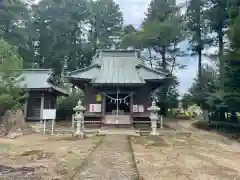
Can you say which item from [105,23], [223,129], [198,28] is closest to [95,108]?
[223,129]

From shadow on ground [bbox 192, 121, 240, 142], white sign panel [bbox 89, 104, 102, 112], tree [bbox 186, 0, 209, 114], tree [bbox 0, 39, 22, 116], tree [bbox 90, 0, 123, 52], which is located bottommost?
shadow on ground [bbox 192, 121, 240, 142]

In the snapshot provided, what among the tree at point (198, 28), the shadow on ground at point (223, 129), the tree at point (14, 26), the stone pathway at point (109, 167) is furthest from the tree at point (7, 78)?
the tree at point (198, 28)

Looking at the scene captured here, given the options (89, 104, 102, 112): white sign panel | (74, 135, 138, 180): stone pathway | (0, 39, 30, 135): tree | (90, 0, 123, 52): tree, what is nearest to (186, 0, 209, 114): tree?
(89, 104, 102, 112): white sign panel

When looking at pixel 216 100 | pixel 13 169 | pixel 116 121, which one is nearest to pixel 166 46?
pixel 216 100

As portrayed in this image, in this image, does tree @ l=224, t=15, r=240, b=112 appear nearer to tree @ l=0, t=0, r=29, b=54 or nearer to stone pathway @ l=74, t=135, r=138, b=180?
stone pathway @ l=74, t=135, r=138, b=180

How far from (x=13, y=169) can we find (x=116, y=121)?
9.85 m

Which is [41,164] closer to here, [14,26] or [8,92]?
[8,92]

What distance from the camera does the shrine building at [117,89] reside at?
14938 millimetres

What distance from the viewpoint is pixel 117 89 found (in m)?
15.4

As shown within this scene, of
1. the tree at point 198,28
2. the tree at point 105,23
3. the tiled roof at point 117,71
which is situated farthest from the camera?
the tree at point 105,23

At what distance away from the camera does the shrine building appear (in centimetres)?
1494

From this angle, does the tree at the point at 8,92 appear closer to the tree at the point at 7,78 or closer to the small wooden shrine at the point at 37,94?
the tree at the point at 7,78

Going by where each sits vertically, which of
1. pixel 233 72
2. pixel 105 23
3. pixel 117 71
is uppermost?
pixel 105 23

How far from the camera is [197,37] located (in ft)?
71.2
